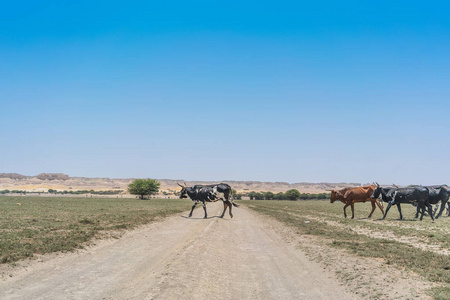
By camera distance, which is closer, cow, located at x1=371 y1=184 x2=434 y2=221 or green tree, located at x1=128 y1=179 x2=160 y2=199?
cow, located at x1=371 y1=184 x2=434 y2=221

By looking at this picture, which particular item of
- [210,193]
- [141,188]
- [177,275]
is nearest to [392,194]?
[210,193]

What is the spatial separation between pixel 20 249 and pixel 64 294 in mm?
6961

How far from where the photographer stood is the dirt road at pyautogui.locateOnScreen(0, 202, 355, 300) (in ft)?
33.6

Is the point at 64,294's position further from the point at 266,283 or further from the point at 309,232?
the point at 309,232

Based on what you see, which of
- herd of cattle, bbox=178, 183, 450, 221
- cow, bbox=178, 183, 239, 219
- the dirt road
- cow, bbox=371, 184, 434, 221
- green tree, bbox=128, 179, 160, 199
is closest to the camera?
the dirt road

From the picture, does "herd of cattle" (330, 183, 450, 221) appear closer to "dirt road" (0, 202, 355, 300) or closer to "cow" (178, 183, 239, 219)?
"cow" (178, 183, 239, 219)

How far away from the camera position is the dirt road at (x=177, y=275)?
10250 mm

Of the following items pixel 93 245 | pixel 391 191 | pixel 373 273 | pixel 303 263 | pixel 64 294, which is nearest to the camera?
pixel 64 294

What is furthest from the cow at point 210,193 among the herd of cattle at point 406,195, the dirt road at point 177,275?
the dirt road at point 177,275

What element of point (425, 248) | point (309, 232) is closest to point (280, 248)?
point (309, 232)

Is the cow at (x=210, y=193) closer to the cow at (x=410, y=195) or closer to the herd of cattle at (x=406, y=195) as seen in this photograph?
the herd of cattle at (x=406, y=195)

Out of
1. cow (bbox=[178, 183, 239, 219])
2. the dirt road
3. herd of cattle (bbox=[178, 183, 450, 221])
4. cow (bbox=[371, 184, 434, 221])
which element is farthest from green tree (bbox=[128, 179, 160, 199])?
the dirt road

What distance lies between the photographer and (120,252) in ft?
57.0

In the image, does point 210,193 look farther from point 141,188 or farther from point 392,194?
point 141,188
